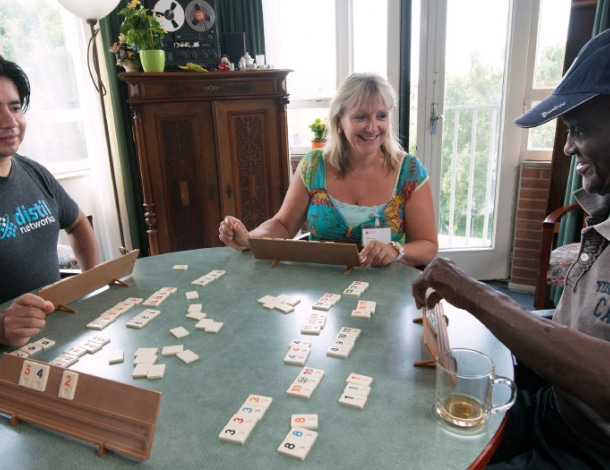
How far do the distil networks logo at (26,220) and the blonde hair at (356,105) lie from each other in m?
1.21

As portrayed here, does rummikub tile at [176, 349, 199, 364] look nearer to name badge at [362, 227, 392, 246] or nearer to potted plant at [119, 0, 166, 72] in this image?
name badge at [362, 227, 392, 246]

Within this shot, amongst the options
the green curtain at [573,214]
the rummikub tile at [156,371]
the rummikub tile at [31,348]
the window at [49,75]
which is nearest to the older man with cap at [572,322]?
the rummikub tile at [156,371]

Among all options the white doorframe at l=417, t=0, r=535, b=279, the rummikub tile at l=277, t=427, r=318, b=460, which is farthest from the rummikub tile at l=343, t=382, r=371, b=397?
the white doorframe at l=417, t=0, r=535, b=279

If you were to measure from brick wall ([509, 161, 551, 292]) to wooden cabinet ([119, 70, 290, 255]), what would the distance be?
173cm

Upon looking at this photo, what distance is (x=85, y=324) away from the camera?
4.09 feet

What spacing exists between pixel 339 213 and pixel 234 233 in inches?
18.8

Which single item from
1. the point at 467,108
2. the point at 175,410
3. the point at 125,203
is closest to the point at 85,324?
the point at 175,410

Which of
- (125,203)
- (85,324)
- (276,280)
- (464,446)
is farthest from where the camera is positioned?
(125,203)

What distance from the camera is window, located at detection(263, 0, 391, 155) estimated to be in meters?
3.33

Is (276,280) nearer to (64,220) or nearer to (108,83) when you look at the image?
(64,220)

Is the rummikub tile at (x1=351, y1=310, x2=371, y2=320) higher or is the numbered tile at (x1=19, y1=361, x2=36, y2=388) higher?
the numbered tile at (x1=19, y1=361, x2=36, y2=388)

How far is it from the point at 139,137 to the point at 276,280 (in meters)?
1.85

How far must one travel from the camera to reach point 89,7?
2.60 metres

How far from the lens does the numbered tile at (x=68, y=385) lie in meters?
0.82
